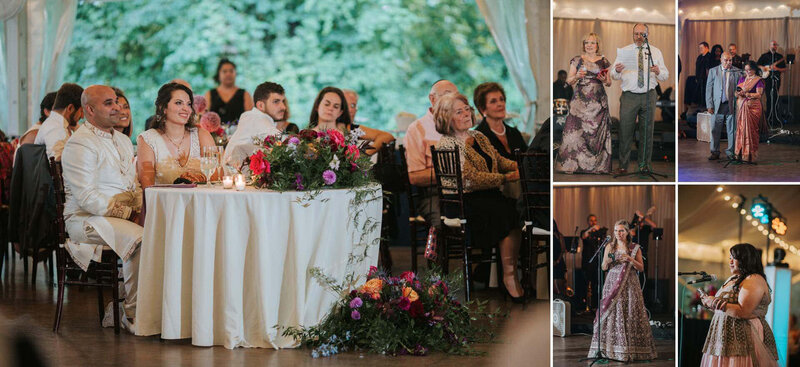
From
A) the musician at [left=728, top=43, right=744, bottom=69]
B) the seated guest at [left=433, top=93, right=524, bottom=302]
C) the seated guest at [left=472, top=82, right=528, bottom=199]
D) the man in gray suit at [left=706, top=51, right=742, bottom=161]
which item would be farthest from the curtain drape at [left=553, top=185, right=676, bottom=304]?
the seated guest at [left=472, top=82, right=528, bottom=199]

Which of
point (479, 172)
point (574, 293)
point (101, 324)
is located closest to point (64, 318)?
point (101, 324)

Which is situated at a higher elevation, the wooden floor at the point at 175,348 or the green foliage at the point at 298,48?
the green foliage at the point at 298,48

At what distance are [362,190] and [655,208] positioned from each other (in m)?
1.84

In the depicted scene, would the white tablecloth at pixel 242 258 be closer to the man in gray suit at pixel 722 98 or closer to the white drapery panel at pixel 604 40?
the white drapery panel at pixel 604 40

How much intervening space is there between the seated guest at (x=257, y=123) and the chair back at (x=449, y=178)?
100 cm

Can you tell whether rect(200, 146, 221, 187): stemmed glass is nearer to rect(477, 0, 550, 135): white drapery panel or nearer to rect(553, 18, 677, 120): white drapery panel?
rect(553, 18, 677, 120): white drapery panel

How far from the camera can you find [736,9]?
3.08 metres

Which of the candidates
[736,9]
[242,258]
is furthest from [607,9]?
[242,258]

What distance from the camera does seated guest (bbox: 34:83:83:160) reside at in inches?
248

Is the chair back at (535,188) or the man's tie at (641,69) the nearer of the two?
the man's tie at (641,69)

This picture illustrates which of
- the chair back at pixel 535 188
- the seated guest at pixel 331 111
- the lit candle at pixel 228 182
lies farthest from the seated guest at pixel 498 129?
the lit candle at pixel 228 182

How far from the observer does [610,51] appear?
118 inches

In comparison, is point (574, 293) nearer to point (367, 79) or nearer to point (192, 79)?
point (367, 79)

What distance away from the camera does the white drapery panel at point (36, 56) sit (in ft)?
30.8
